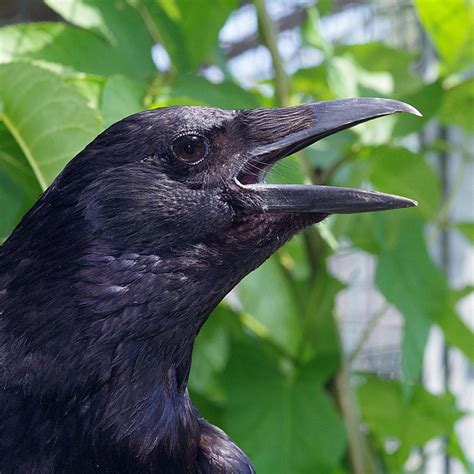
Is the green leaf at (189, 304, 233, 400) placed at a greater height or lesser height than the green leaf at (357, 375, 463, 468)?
greater

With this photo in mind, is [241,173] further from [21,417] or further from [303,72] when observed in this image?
[303,72]

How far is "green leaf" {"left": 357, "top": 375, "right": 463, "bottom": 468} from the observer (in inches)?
57.2

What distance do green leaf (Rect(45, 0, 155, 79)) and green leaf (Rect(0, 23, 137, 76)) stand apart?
0.04 ft

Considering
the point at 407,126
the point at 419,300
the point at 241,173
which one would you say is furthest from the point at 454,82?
the point at 241,173

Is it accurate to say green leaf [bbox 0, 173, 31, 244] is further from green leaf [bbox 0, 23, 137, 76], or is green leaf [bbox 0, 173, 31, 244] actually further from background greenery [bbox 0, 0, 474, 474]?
green leaf [bbox 0, 23, 137, 76]

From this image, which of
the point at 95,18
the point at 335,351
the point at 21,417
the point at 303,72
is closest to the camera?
the point at 21,417

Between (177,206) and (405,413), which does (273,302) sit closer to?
(405,413)

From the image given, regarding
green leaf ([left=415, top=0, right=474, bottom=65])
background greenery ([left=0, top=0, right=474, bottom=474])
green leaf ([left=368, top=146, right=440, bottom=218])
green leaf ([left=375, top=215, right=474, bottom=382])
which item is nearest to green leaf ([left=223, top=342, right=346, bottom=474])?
background greenery ([left=0, top=0, right=474, bottom=474])

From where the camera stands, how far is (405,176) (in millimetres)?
1337

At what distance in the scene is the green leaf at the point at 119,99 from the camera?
95cm

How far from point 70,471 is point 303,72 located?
874mm

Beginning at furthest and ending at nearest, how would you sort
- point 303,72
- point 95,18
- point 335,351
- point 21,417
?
1. point 303,72
2. point 335,351
3. point 95,18
4. point 21,417

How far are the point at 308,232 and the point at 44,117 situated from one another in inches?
19.9

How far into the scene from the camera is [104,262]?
2.47ft
